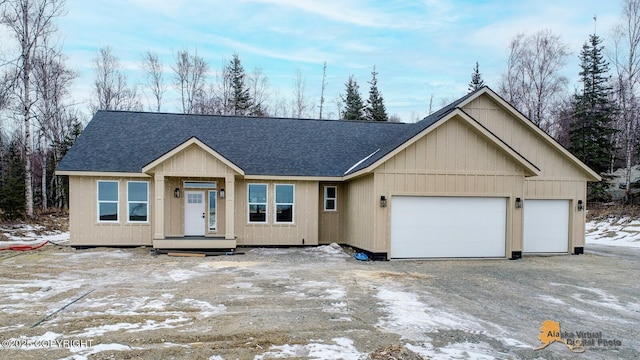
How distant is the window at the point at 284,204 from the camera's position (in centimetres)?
1485

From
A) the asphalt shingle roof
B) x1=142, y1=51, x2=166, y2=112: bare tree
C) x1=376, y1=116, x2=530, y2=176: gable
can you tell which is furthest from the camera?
x1=142, y1=51, x2=166, y2=112: bare tree

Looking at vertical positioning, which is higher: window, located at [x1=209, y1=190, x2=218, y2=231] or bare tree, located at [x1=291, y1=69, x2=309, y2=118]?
bare tree, located at [x1=291, y1=69, x2=309, y2=118]

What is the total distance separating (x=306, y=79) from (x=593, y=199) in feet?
87.8

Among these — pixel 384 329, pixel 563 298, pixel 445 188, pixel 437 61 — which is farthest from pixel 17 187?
pixel 437 61

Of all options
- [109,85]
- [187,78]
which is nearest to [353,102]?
[187,78]

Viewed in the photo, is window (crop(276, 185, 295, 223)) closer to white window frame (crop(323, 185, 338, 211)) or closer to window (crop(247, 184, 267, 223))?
window (crop(247, 184, 267, 223))

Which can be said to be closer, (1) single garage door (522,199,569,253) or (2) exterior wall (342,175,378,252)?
(2) exterior wall (342,175,378,252)

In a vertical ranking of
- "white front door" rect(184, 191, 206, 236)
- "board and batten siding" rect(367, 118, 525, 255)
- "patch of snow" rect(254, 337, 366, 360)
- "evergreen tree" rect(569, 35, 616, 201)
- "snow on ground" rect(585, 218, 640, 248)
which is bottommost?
"snow on ground" rect(585, 218, 640, 248)

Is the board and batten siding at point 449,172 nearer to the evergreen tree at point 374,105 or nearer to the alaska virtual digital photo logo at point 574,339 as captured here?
the alaska virtual digital photo logo at point 574,339

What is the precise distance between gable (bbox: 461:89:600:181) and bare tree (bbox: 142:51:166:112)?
29711mm

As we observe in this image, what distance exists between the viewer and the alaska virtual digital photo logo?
17.3 feet

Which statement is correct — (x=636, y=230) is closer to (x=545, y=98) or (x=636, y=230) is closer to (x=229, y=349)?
(x=545, y=98)

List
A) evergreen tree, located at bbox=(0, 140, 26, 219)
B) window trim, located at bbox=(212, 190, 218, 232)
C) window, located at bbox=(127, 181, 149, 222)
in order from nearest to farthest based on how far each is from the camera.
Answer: window, located at bbox=(127, 181, 149, 222), window trim, located at bbox=(212, 190, 218, 232), evergreen tree, located at bbox=(0, 140, 26, 219)

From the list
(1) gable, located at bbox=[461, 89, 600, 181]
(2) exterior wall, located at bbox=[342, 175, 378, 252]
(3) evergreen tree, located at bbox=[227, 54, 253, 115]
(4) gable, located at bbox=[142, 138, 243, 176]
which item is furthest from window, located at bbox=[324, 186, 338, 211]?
(3) evergreen tree, located at bbox=[227, 54, 253, 115]
